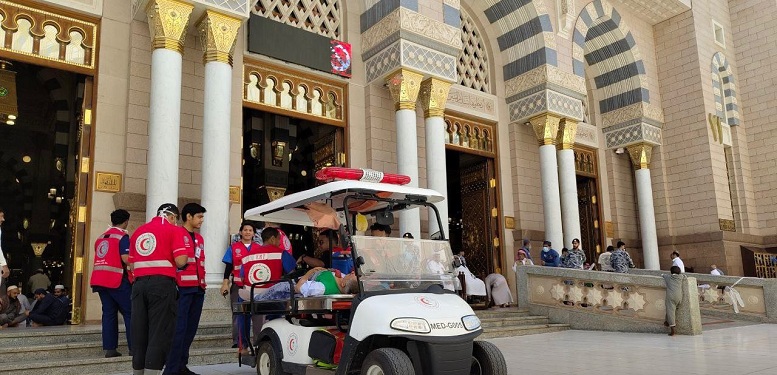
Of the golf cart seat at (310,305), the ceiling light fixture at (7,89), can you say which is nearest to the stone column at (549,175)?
the golf cart seat at (310,305)

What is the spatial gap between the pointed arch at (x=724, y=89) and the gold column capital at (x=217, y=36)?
12987 millimetres

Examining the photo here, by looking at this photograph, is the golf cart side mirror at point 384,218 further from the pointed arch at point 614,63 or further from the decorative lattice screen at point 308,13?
the pointed arch at point 614,63

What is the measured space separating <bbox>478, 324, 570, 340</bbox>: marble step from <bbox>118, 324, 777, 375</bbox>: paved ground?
195 mm

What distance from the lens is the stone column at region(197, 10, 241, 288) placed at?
747 cm

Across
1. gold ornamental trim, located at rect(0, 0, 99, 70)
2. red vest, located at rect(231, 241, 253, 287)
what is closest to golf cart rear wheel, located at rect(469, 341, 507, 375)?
red vest, located at rect(231, 241, 253, 287)

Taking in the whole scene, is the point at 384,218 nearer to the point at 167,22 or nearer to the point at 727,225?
the point at 167,22

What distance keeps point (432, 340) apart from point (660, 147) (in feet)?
45.1

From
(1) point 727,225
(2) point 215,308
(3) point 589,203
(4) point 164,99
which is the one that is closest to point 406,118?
(4) point 164,99

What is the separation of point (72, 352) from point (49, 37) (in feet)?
14.5

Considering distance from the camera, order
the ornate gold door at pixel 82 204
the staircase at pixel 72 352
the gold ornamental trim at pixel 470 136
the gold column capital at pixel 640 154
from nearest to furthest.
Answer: the staircase at pixel 72 352
the ornate gold door at pixel 82 204
the gold ornamental trim at pixel 470 136
the gold column capital at pixel 640 154

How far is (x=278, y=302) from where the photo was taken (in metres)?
4.35

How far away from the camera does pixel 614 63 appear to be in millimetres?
15070

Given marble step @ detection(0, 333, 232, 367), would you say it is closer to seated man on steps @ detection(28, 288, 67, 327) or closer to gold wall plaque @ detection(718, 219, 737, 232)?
seated man on steps @ detection(28, 288, 67, 327)

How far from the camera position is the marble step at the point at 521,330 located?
312 inches
